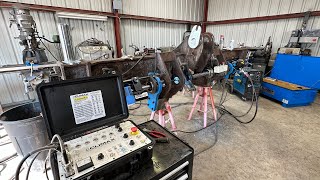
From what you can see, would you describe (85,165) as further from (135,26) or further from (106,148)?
(135,26)

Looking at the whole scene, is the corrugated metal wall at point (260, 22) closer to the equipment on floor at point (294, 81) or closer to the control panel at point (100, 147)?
the equipment on floor at point (294, 81)

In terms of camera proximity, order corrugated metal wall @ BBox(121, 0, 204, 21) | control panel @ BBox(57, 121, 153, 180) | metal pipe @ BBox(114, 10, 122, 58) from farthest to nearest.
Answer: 1. corrugated metal wall @ BBox(121, 0, 204, 21)
2. metal pipe @ BBox(114, 10, 122, 58)
3. control panel @ BBox(57, 121, 153, 180)

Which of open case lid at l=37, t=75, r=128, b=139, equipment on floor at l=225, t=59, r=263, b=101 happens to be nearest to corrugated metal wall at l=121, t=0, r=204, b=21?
equipment on floor at l=225, t=59, r=263, b=101

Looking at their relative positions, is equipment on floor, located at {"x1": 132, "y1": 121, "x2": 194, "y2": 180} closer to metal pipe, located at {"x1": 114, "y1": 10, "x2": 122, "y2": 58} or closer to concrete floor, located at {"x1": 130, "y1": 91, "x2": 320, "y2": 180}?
concrete floor, located at {"x1": 130, "y1": 91, "x2": 320, "y2": 180}

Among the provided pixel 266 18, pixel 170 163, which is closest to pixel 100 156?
pixel 170 163

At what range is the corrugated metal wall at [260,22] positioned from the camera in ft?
10.6

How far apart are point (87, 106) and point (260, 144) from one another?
1.85 metres

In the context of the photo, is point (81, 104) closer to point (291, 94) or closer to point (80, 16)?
point (80, 16)

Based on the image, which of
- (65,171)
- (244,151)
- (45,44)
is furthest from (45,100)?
(45,44)

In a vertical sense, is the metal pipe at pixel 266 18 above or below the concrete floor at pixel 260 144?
above

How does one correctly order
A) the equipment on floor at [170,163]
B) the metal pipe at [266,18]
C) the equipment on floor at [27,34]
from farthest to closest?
1. the metal pipe at [266,18]
2. the equipment on floor at [27,34]
3. the equipment on floor at [170,163]

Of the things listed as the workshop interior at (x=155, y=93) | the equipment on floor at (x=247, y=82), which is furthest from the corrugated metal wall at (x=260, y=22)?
the equipment on floor at (x=247, y=82)

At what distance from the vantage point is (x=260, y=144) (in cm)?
170

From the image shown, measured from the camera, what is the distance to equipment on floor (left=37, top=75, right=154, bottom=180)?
0.58 meters
